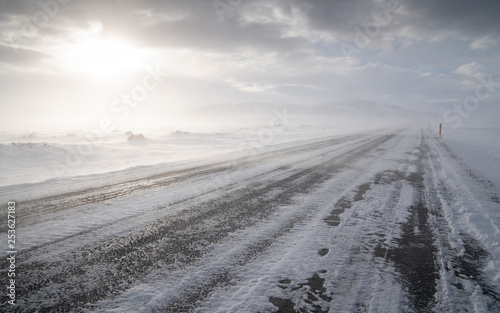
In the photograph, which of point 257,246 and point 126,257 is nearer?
point 126,257

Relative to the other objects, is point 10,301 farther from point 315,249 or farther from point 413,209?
point 413,209

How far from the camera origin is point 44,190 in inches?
203

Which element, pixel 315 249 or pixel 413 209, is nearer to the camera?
pixel 315 249

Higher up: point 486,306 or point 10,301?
point 10,301

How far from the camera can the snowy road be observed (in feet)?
6.46

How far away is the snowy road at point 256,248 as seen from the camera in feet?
6.46

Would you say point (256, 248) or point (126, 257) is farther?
point (256, 248)

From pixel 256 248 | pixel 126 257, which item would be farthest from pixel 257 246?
pixel 126 257

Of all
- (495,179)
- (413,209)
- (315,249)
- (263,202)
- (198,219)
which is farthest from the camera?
(495,179)

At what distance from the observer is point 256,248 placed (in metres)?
2.76

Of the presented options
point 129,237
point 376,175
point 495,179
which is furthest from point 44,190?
point 495,179

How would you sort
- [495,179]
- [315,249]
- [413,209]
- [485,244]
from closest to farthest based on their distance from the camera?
[315,249]
[485,244]
[413,209]
[495,179]

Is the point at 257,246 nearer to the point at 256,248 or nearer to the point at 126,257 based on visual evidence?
the point at 256,248

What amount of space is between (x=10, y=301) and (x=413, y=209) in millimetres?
4955
